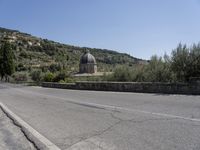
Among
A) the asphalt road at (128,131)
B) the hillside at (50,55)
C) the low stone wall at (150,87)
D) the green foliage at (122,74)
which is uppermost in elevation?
the hillside at (50,55)

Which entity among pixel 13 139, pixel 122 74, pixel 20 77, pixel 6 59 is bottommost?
pixel 13 139

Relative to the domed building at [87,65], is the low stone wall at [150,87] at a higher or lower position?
lower

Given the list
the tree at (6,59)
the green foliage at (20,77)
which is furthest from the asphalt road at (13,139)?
the green foliage at (20,77)

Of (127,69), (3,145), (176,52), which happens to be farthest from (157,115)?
(127,69)

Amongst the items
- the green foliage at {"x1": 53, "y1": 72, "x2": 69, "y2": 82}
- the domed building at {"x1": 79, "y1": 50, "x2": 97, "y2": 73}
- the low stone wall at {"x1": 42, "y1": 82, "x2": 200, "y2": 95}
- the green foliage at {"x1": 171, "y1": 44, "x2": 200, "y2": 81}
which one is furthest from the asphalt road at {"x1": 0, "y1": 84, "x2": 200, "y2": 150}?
the domed building at {"x1": 79, "y1": 50, "x2": 97, "y2": 73}

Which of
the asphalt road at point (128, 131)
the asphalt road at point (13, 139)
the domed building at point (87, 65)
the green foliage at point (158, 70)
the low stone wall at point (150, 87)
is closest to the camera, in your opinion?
the asphalt road at point (128, 131)

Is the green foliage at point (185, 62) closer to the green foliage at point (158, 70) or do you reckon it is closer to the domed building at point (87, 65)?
the green foliage at point (158, 70)

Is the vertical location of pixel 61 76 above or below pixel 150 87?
above

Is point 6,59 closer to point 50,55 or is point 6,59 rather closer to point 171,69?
point 171,69

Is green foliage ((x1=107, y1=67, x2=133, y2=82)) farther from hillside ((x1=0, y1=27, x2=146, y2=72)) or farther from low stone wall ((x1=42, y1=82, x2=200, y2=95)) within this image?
hillside ((x1=0, y1=27, x2=146, y2=72))

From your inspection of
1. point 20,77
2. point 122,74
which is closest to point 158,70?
point 122,74

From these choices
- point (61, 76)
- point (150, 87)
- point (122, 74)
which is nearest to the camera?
point (150, 87)

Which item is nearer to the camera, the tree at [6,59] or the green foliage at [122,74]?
the green foliage at [122,74]

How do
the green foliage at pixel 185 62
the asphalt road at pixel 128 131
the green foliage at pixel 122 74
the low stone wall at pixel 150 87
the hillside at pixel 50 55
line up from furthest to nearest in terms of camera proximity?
the hillside at pixel 50 55
the green foliage at pixel 122 74
the green foliage at pixel 185 62
the low stone wall at pixel 150 87
the asphalt road at pixel 128 131
